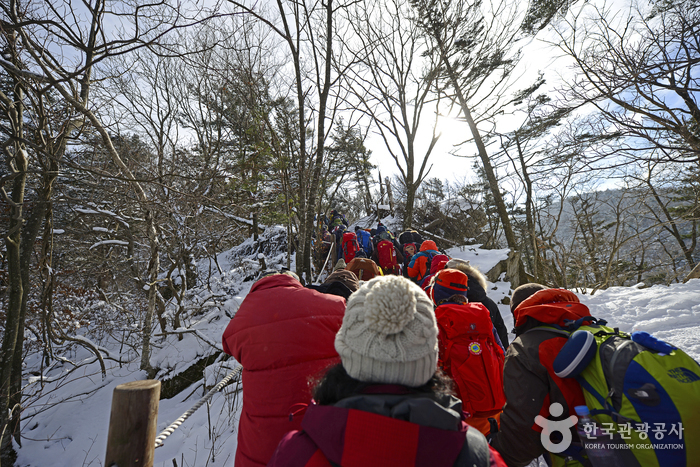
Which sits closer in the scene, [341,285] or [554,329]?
[554,329]

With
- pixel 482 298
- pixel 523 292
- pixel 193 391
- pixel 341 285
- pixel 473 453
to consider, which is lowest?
pixel 193 391

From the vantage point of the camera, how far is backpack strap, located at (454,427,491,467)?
0.80m

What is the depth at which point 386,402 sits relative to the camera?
82 centimetres

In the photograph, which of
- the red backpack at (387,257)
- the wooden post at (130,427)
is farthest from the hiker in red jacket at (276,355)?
the red backpack at (387,257)

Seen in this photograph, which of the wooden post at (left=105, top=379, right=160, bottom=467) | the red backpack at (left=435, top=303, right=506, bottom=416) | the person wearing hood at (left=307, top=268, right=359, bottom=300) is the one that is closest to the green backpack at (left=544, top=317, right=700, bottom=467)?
the red backpack at (left=435, top=303, right=506, bottom=416)

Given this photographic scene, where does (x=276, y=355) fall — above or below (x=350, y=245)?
below

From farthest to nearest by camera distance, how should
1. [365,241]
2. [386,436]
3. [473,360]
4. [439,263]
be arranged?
[365,241] → [439,263] → [473,360] → [386,436]

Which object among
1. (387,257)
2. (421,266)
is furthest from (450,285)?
(387,257)

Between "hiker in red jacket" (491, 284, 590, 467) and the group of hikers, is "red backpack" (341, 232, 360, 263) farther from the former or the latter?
"hiker in red jacket" (491, 284, 590, 467)

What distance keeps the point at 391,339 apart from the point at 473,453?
0.38 m

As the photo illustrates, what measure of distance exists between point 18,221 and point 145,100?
1525cm

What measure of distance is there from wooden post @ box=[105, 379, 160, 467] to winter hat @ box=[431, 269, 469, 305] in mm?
2366

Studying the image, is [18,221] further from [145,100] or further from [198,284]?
[145,100]

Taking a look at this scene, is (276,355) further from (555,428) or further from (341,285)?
(555,428)
